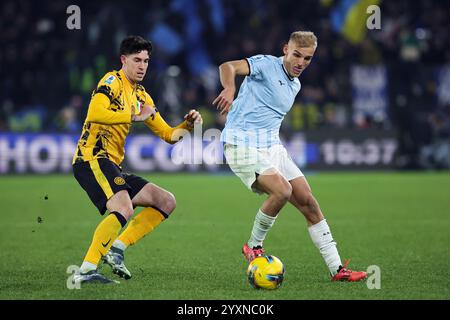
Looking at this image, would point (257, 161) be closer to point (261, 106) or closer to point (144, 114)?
point (261, 106)

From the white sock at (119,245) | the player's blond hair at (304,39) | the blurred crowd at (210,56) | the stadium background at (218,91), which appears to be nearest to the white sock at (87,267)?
the white sock at (119,245)

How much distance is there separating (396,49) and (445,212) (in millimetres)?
11331

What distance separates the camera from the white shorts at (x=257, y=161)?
7738 millimetres

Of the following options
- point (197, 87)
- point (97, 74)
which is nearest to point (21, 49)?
point (97, 74)

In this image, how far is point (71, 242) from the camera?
10477 millimetres

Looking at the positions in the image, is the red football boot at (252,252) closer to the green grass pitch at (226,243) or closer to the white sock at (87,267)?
the green grass pitch at (226,243)

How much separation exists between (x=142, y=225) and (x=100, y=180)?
0.75m

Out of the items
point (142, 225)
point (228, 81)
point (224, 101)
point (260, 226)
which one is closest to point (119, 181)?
point (142, 225)

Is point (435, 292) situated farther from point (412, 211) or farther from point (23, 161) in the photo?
point (23, 161)

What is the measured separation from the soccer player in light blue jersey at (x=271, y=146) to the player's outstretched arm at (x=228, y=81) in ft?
0.05

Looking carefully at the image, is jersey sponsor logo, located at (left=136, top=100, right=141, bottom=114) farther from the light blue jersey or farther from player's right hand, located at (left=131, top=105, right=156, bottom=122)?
the light blue jersey

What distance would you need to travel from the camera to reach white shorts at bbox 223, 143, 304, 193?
7.74m

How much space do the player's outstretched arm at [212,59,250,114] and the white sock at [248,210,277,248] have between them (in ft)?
3.81

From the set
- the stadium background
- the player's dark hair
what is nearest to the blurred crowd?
the stadium background
